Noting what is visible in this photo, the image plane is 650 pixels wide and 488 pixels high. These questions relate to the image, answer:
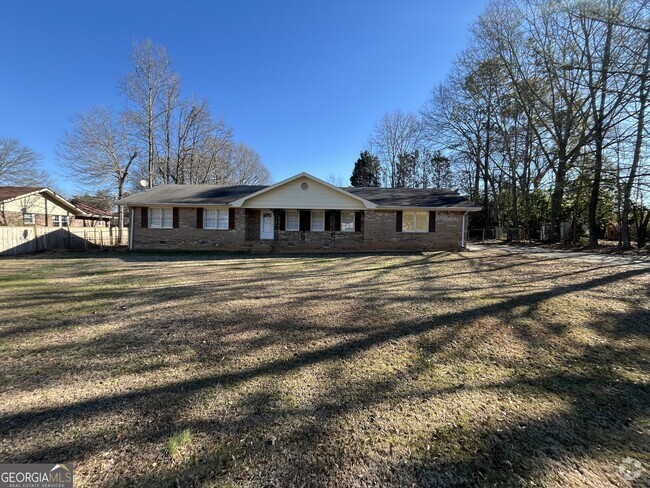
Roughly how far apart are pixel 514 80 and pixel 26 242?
3004 centimetres

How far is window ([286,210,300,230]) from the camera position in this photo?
1786 centimetres

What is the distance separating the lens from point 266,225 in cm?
1805

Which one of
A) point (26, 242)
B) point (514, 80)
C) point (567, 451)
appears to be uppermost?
point (514, 80)

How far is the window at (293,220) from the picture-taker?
1786 cm

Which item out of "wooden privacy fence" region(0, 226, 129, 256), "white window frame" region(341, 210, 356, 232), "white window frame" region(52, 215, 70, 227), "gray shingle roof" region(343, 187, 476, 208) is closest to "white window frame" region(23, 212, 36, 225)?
"white window frame" region(52, 215, 70, 227)

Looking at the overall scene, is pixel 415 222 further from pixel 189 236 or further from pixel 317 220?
pixel 189 236

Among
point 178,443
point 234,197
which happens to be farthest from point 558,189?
point 178,443

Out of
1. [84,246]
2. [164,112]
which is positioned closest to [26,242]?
[84,246]

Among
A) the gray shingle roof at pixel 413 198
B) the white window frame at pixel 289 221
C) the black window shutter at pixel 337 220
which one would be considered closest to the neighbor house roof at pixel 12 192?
the white window frame at pixel 289 221

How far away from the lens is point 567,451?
234 cm

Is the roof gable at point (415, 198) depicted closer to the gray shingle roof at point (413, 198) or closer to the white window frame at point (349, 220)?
the gray shingle roof at point (413, 198)

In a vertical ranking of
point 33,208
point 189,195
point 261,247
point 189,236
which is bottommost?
point 261,247

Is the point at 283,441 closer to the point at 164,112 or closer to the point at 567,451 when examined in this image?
the point at 567,451

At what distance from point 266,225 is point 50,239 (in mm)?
11929
